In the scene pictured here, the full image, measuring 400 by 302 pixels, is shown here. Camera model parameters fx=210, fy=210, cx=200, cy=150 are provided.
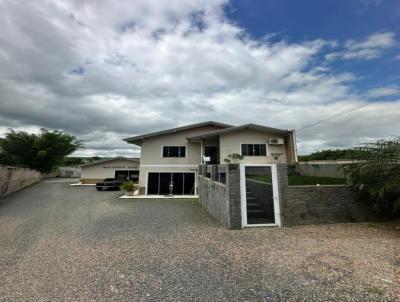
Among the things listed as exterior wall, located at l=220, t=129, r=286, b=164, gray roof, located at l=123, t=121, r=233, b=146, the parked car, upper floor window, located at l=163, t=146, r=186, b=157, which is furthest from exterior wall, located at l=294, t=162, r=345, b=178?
the parked car

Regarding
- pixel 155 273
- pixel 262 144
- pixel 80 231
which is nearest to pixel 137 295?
pixel 155 273

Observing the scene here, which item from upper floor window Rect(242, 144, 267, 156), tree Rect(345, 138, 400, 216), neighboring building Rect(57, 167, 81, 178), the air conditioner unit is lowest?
tree Rect(345, 138, 400, 216)

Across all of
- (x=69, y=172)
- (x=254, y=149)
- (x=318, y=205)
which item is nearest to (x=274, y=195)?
(x=318, y=205)

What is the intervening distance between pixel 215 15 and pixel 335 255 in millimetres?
8738

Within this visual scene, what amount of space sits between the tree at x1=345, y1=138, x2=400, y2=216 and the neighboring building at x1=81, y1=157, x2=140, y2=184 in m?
23.8

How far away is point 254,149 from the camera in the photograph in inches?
650

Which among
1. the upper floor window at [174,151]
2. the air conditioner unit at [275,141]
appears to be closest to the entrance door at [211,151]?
the upper floor window at [174,151]

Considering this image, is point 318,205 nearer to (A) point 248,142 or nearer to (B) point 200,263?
(B) point 200,263

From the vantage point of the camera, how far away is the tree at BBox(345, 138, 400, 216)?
618 cm

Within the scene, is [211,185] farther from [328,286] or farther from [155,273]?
[328,286]

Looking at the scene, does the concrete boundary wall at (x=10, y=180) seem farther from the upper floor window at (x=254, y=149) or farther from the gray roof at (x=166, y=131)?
the upper floor window at (x=254, y=149)

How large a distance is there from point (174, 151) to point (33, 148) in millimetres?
33445

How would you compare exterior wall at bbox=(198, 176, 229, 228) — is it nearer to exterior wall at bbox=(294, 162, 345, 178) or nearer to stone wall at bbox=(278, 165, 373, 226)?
stone wall at bbox=(278, 165, 373, 226)

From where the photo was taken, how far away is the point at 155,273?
12.8 feet
